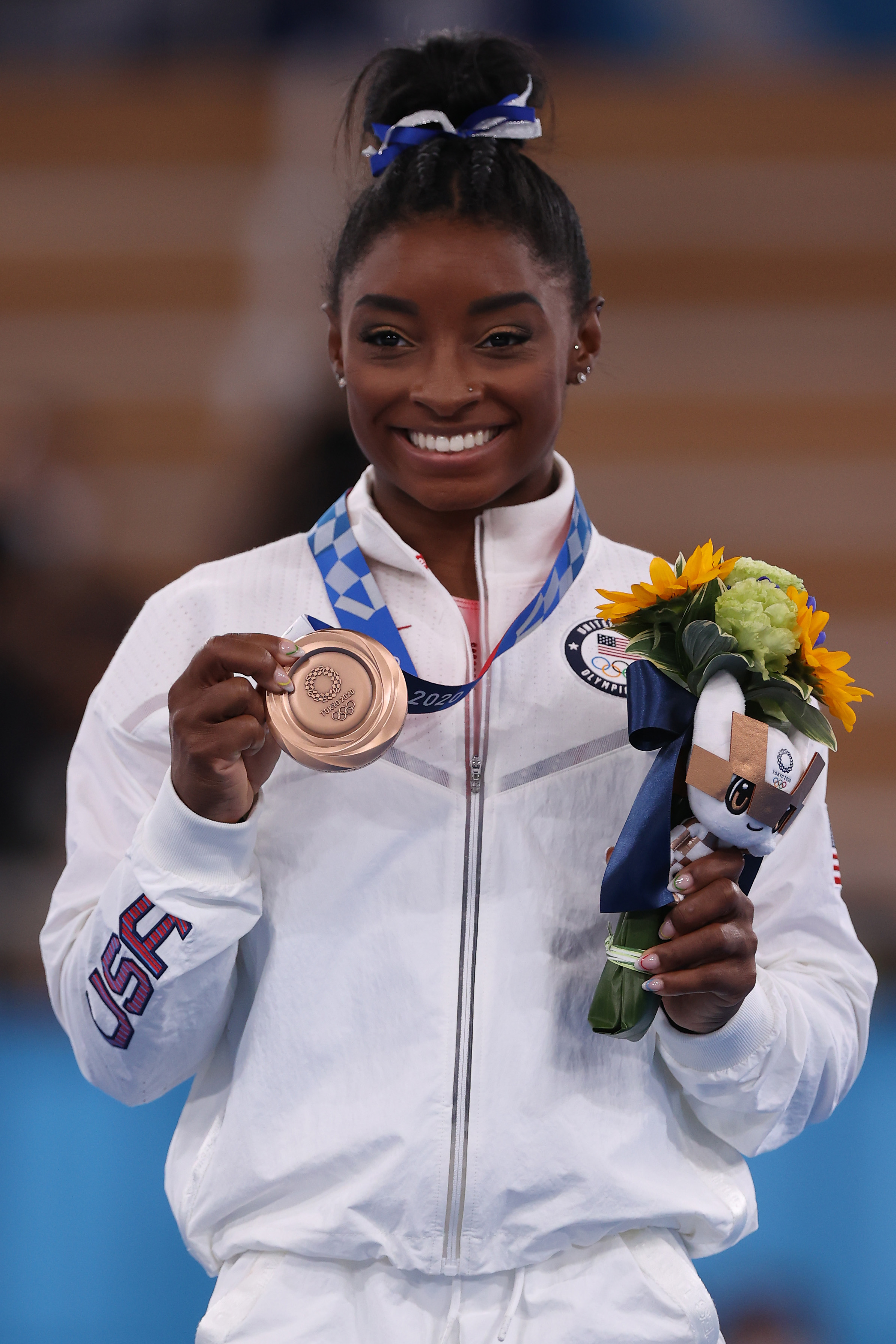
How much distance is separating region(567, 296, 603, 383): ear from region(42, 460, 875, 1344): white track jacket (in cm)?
31

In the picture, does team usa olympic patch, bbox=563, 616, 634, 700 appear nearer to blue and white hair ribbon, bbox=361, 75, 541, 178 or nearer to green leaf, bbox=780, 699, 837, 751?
green leaf, bbox=780, 699, 837, 751

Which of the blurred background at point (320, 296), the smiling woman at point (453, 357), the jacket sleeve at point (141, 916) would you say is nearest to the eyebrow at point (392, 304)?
the smiling woman at point (453, 357)

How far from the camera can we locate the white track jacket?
132 centimetres

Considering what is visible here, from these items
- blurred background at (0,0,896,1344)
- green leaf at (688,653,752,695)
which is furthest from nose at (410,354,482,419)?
blurred background at (0,0,896,1344)

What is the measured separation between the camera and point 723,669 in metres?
1.25

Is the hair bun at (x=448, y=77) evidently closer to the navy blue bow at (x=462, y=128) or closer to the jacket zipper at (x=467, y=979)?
the navy blue bow at (x=462, y=128)

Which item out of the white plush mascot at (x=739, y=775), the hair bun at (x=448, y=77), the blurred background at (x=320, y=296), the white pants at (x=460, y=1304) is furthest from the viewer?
the blurred background at (x=320, y=296)

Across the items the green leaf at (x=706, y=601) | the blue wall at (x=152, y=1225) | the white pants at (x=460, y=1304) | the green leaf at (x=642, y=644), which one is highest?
the green leaf at (x=706, y=601)

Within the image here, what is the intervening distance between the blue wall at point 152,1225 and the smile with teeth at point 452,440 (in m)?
1.63

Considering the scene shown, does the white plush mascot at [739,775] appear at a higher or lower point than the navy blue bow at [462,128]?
lower

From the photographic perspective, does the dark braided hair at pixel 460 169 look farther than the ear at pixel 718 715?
Yes

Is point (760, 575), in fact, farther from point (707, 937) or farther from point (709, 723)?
point (707, 937)

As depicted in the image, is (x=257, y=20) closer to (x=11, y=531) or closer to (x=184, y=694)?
(x=11, y=531)

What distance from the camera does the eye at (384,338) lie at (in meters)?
1.46
